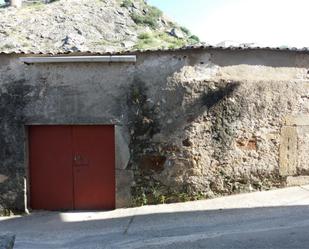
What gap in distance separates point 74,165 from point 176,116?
89.7 inches

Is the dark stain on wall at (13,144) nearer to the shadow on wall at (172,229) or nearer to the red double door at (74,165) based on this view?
the red double door at (74,165)

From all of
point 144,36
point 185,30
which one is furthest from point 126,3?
point 144,36

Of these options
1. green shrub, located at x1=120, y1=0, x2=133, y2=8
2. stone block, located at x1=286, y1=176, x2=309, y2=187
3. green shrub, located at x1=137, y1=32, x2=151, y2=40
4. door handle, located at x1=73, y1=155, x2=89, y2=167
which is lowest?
stone block, located at x1=286, y1=176, x2=309, y2=187

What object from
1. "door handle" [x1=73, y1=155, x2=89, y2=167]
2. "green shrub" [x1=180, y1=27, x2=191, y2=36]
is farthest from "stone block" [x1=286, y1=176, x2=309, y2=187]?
"green shrub" [x1=180, y1=27, x2=191, y2=36]

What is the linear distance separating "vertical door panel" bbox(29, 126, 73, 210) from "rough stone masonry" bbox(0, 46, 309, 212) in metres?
0.22

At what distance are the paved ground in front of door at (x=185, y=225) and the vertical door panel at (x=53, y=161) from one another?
43 centimetres

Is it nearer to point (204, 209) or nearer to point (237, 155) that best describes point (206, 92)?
point (237, 155)

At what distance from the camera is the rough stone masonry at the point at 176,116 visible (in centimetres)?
845

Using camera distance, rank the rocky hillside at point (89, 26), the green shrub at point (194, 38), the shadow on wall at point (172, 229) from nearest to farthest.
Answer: the shadow on wall at point (172, 229) < the rocky hillside at point (89, 26) < the green shrub at point (194, 38)

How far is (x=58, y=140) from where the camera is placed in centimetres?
883

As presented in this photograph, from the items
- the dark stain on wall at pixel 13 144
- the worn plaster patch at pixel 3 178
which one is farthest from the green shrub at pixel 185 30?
the worn plaster patch at pixel 3 178

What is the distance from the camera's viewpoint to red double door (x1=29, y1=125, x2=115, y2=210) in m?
8.77

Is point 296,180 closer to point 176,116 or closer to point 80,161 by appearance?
point 176,116

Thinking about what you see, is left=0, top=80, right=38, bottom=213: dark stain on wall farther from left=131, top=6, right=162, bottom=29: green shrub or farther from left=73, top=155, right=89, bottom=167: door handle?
left=131, top=6, right=162, bottom=29: green shrub
